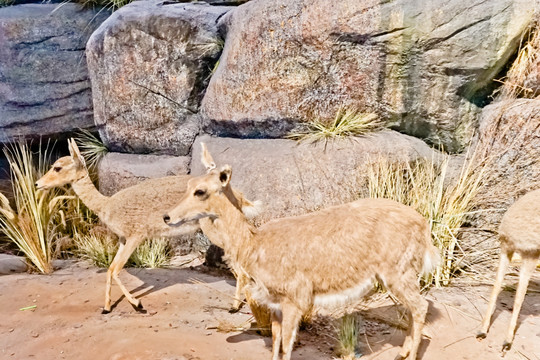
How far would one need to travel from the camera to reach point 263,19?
21.9ft

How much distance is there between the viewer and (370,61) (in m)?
6.38

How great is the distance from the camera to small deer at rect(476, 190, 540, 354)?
4164 mm

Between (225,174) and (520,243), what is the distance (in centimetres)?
250

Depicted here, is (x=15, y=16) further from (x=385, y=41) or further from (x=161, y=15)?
(x=385, y=41)

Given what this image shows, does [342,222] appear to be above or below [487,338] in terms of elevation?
above

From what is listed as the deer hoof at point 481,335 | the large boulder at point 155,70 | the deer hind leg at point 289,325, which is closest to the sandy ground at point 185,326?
the deer hoof at point 481,335

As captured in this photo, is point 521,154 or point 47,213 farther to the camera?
point 47,213

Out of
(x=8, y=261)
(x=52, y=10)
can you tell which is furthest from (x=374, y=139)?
(x=52, y=10)

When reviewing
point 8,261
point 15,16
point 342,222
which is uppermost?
point 15,16

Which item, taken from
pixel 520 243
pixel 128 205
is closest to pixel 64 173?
pixel 128 205

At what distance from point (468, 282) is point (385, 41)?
299cm

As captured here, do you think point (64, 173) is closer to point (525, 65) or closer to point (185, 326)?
point (185, 326)

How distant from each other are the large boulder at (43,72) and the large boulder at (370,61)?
3.18 m

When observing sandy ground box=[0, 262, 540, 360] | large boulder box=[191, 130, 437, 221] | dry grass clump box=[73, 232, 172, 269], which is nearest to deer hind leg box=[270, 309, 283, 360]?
sandy ground box=[0, 262, 540, 360]
